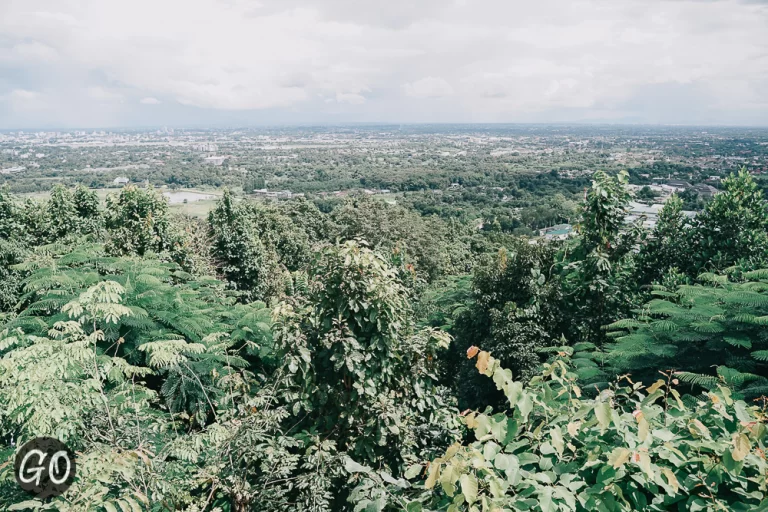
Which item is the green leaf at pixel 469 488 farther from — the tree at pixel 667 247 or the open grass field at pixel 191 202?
the open grass field at pixel 191 202

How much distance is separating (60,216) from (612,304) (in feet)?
57.9

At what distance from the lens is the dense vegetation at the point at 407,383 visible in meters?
2.27

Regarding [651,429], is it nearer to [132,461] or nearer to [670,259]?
[132,461]

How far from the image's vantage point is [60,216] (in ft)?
51.4

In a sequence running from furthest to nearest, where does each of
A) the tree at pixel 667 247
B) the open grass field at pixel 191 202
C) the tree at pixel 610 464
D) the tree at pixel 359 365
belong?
the open grass field at pixel 191 202 < the tree at pixel 667 247 < the tree at pixel 359 365 < the tree at pixel 610 464

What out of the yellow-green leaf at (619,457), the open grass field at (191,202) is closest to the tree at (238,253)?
the yellow-green leaf at (619,457)

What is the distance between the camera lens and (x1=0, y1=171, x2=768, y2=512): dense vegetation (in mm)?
2271

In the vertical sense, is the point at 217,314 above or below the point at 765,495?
below

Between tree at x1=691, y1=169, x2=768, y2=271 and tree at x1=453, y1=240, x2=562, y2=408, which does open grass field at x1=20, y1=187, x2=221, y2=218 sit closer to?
tree at x1=453, y1=240, x2=562, y2=408

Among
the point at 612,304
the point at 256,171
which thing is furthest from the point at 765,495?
the point at 256,171

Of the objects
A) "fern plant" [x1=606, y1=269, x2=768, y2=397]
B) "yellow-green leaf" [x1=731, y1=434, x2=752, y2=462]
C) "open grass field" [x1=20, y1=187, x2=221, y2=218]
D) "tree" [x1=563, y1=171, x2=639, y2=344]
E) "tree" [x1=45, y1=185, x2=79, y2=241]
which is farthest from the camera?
"open grass field" [x1=20, y1=187, x2=221, y2=218]

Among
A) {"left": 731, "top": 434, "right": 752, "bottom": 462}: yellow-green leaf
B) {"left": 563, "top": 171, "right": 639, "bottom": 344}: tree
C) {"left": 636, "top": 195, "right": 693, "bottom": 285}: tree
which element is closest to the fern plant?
{"left": 563, "top": 171, "right": 639, "bottom": 344}: tree

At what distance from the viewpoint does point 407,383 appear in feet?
16.0

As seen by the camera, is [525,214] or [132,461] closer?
[132,461]
